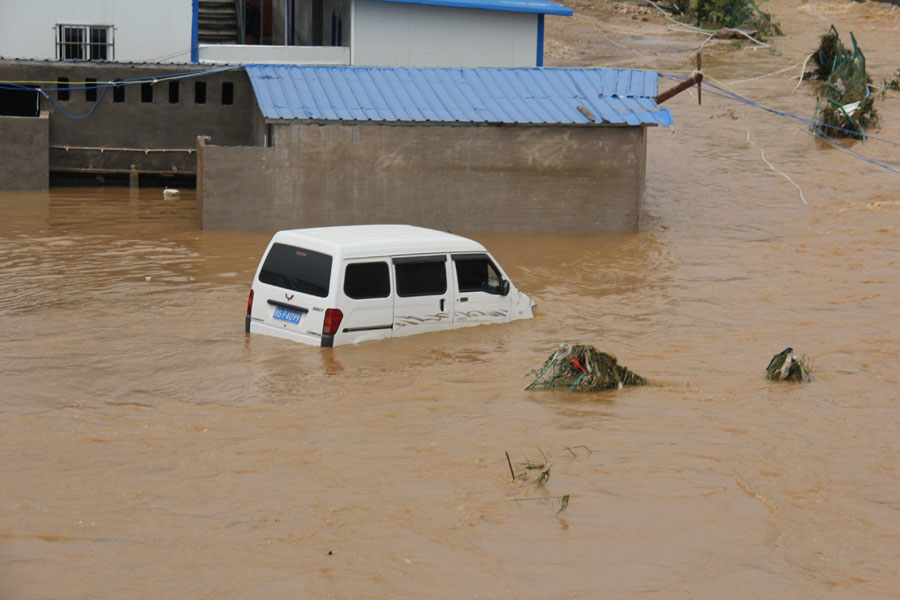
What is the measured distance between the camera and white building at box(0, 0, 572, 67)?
80.8 ft

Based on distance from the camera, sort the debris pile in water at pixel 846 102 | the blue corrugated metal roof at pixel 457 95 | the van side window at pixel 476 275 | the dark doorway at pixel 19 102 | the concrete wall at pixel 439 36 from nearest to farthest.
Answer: the van side window at pixel 476 275
the blue corrugated metal roof at pixel 457 95
the concrete wall at pixel 439 36
the dark doorway at pixel 19 102
the debris pile in water at pixel 846 102

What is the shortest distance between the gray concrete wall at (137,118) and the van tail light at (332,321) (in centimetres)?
1373

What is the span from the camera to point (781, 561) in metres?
8.20

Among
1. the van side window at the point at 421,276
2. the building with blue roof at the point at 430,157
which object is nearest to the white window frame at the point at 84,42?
the building with blue roof at the point at 430,157

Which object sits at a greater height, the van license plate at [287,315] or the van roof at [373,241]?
the van roof at [373,241]

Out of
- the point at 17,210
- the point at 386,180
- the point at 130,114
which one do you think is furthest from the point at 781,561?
the point at 130,114

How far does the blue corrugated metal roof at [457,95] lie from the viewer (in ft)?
69.4

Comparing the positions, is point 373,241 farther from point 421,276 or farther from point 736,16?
point 736,16

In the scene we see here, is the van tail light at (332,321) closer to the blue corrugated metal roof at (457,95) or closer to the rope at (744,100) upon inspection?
the blue corrugated metal roof at (457,95)

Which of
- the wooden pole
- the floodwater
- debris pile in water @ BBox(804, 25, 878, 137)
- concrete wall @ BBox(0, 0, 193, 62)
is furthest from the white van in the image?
debris pile in water @ BBox(804, 25, 878, 137)

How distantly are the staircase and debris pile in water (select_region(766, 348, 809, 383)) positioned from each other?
22.1m

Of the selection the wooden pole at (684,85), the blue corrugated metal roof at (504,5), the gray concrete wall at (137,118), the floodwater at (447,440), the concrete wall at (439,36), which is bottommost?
the floodwater at (447,440)

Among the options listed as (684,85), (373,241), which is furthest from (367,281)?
(684,85)

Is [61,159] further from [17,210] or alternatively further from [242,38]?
[242,38]
